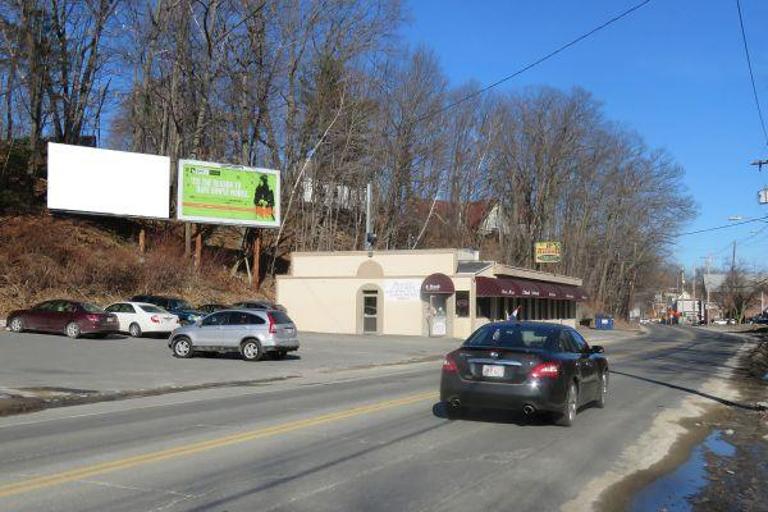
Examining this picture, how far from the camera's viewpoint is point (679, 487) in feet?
24.8

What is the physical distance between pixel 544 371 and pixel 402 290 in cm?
2835

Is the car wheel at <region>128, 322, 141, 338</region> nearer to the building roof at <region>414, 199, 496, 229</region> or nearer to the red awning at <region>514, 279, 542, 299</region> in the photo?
the red awning at <region>514, 279, 542, 299</region>

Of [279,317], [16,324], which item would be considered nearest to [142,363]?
[279,317]

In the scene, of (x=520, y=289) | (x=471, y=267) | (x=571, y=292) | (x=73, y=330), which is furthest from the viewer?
(x=571, y=292)

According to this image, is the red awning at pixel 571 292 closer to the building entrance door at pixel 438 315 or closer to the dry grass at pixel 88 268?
the building entrance door at pixel 438 315

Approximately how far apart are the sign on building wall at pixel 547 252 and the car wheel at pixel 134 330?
4040 centimetres

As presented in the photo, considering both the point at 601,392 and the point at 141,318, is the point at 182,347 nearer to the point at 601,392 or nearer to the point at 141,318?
the point at 141,318

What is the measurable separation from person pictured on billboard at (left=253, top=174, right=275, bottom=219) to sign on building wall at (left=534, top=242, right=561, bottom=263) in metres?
27.3

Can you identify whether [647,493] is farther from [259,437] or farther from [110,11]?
[110,11]

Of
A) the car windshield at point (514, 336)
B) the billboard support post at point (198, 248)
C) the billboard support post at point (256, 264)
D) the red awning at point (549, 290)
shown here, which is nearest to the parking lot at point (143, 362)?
the car windshield at point (514, 336)

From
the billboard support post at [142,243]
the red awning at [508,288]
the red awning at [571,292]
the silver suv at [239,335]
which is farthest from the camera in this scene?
the red awning at [571,292]

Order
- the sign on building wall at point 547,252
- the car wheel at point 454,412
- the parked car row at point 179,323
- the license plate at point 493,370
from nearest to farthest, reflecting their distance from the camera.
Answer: the license plate at point 493,370
the car wheel at point 454,412
the parked car row at point 179,323
the sign on building wall at point 547,252

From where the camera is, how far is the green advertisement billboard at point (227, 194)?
4159 cm

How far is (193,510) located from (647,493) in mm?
4368
